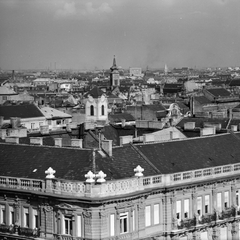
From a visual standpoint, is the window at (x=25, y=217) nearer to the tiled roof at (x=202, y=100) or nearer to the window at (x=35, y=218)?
the window at (x=35, y=218)

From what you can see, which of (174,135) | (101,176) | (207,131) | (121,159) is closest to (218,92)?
(174,135)

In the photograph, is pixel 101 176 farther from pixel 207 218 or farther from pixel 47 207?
pixel 207 218

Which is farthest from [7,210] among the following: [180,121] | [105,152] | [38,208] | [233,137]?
[180,121]

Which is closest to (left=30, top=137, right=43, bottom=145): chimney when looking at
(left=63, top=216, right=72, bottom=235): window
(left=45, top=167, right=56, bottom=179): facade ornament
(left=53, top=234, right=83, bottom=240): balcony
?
(left=45, top=167, right=56, bottom=179): facade ornament

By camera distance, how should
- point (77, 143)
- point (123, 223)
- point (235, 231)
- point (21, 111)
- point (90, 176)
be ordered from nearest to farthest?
1. point (90, 176)
2. point (123, 223)
3. point (235, 231)
4. point (77, 143)
5. point (21, 111)

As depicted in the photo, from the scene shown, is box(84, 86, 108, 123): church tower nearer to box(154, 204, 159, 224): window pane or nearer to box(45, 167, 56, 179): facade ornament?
box(154, 204, 159, 224): window pane

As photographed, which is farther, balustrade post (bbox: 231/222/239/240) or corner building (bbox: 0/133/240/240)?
balustrade post (bbox: 231/222/239/240)
